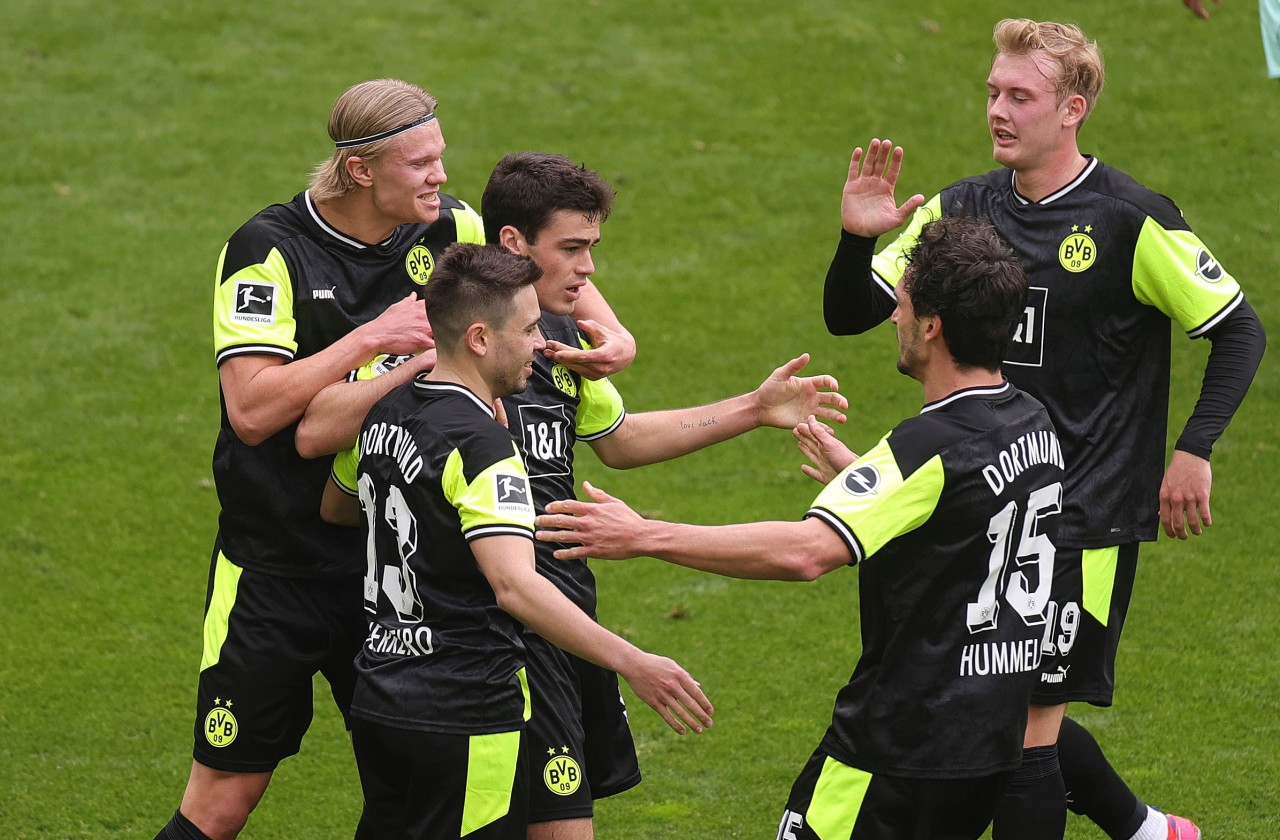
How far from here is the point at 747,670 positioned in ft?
22.2

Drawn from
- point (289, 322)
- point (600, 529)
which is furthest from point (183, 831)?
point (600, 529)

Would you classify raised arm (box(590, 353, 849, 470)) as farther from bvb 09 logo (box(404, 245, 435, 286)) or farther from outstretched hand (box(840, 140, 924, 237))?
bvb 09 logo (box(404, 245, 435, 286))

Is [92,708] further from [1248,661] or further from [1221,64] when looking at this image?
[1221,64]

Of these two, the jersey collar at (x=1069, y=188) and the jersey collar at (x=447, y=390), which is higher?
the jersey collar at (x=1069, y=188)

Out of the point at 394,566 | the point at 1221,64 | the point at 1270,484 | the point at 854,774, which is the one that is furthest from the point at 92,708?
the point at 1221,64

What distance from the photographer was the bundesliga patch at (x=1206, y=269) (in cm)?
466

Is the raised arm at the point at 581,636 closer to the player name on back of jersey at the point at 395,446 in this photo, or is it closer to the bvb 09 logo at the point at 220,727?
the player name on back of jersey at the point at 395,446

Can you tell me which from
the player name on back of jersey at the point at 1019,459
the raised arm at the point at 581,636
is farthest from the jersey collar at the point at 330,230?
the player name on back of jersey at the point at 1019,459

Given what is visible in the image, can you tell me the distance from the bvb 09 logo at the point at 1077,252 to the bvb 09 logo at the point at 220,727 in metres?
2.86

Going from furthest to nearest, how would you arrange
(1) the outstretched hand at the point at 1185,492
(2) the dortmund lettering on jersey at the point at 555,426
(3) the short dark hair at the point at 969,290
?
(1) the outstretched hand at the point at 1185,492 → (2) the dortmund lettering on jersey at the point at 555,426 → (3) the short dark hair at the point at 969,290

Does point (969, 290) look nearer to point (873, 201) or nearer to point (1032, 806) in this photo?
point (873, 201)

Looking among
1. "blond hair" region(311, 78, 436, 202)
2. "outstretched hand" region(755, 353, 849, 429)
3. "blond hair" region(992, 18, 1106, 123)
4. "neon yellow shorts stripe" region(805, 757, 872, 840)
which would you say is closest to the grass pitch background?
"outstretched hand" region(755, 353, 849, 429)

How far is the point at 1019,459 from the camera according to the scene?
12.0 feet

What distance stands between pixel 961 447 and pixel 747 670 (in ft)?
11.0
